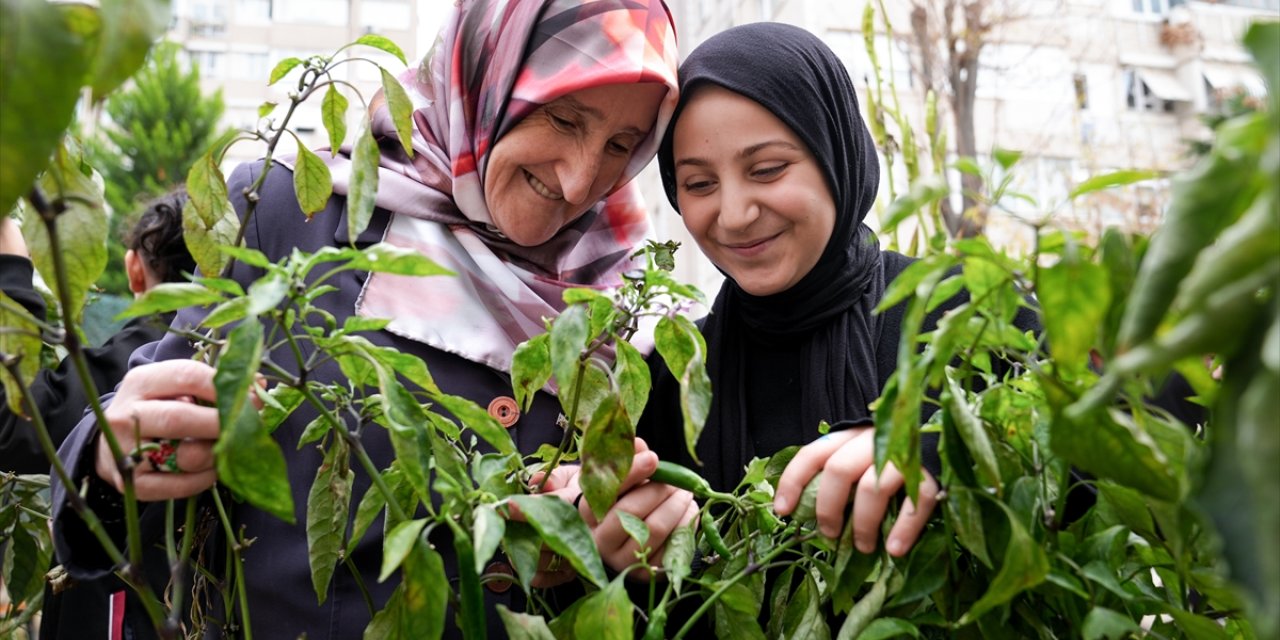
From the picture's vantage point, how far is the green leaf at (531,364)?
2.51ft

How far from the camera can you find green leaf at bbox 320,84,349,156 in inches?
31.8

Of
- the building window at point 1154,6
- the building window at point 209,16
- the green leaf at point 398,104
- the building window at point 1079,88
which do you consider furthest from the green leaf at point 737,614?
the building window at point 209,16

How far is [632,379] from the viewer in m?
0.77

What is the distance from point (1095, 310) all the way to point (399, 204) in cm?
97

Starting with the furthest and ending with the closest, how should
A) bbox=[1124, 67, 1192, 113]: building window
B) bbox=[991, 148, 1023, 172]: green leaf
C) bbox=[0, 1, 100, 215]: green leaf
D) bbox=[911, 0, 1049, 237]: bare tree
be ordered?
bbox=[1124, 67, 1192, 113]: building window < bbox=[911, 0, 1049, 237]: bare tree < bbox=[991, 148, 1023, 172]: green leaf < bbox=[0, 1, 100, 215]: green leaf

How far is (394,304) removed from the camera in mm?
1197

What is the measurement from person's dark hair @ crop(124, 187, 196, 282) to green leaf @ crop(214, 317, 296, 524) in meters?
1.48

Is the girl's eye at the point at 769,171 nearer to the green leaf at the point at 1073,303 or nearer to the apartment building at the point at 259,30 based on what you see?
the green leaf at the point at 1073,303

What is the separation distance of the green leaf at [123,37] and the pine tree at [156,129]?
1134 centimetres

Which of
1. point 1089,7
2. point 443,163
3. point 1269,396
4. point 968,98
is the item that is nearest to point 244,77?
point 1089,7

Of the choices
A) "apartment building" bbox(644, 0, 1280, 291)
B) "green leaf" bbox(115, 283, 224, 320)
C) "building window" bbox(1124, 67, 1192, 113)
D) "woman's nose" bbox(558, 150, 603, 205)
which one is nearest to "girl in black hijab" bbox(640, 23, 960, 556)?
"woman's nose" bbox(558, 150, 603, 205)

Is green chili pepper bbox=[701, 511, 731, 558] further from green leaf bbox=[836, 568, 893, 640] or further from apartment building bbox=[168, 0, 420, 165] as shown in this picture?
apartment building bbox=[168, 0, 420, 165]

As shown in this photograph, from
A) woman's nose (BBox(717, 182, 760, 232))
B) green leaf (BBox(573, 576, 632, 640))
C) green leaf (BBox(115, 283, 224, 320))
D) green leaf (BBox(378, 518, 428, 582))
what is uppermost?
green leaf (BBox(115, 283, 224, 320))

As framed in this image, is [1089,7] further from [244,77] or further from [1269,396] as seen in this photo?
[244,77]
